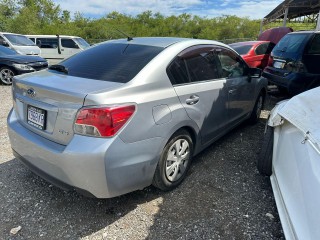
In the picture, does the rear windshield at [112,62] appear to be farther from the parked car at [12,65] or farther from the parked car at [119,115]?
the parked car at [12,65]

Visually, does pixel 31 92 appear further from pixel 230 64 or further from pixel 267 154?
pixel 230 64

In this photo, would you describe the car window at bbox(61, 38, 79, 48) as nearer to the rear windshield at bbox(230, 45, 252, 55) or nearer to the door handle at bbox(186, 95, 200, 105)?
the rear windshield at bbox(230, 45, 252, 55)

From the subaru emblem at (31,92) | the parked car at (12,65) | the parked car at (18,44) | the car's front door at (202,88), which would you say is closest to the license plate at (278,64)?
the car's front door at (202,88)

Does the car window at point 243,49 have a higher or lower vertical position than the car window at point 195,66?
higher

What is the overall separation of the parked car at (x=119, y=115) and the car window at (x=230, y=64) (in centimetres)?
30

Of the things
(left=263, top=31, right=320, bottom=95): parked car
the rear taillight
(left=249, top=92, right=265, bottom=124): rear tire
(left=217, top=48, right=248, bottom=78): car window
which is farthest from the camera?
(left=263, top=31, right=320, bottom=95): parked car

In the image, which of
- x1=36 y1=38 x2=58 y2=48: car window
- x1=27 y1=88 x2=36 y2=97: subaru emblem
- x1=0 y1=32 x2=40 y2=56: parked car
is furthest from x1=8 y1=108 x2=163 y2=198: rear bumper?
x1=36 y1=38 x2=58 y2=48: car window

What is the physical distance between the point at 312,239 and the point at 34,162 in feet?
7.36

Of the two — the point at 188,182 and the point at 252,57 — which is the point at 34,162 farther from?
the point at 252,57

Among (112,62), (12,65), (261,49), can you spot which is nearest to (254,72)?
(112,62)

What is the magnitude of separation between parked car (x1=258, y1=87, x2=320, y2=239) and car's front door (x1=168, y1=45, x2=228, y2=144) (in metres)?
0.74

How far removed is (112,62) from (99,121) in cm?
87

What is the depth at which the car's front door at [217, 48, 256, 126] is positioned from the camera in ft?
12.0

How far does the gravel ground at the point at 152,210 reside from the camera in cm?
236
